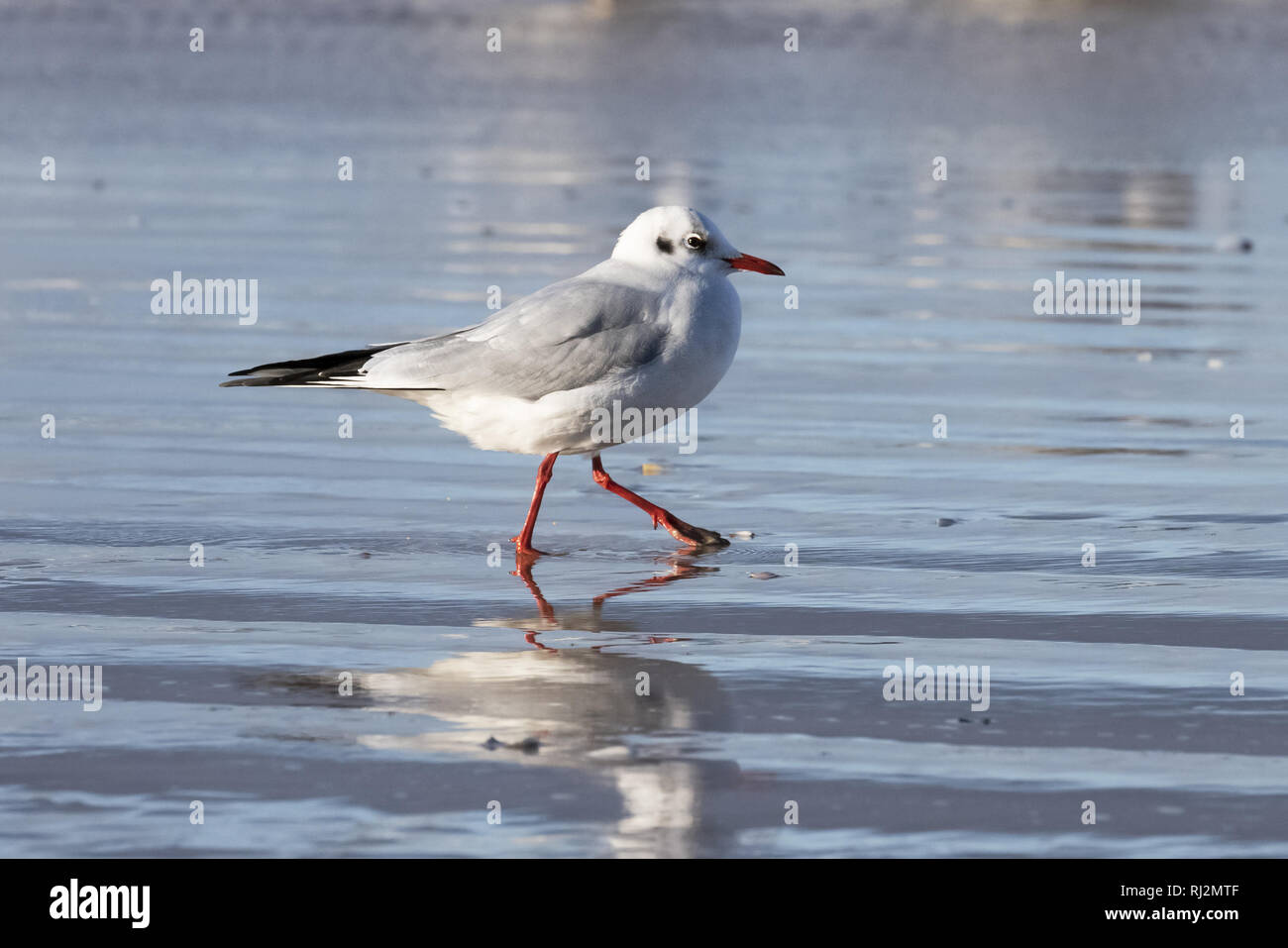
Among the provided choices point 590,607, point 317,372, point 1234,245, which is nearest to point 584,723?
point 590,607

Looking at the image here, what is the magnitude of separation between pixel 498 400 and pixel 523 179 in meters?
12.0

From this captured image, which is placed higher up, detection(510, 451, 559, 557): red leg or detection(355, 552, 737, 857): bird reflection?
detection(510, 451, 559, 557): red leg

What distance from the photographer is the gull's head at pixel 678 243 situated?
7.52 metres

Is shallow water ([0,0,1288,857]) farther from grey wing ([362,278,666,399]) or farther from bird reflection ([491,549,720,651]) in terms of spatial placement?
grey wing ([362,278,666,399])

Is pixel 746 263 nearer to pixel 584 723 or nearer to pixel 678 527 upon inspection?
pixel 678 527

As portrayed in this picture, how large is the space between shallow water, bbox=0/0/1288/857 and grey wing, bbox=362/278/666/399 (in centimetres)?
55

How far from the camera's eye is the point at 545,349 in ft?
24.0

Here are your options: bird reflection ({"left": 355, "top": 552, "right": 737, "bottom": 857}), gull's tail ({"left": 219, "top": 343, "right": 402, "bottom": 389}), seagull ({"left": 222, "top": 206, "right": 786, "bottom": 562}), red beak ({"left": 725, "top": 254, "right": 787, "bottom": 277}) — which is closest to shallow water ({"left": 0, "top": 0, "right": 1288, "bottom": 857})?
bird reflection ({"left": 355, "top": 552, "right": 737, "bottom": 857})

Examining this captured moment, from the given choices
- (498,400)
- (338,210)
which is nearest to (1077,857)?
(498,400)

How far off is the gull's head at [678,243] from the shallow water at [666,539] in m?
0.95

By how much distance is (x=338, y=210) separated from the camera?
16734 millimetres

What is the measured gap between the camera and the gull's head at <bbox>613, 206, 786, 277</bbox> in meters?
7.52

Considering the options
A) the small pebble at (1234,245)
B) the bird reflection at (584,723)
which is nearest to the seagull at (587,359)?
the bird reflection at (584,723)

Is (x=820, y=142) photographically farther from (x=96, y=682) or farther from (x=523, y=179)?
(x=96, y=682)
